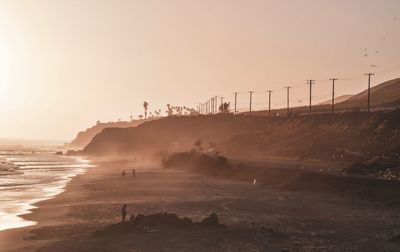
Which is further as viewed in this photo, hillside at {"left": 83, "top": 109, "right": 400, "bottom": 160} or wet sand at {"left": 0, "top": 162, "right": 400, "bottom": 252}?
hillside at {"left": 83, "top": 109, "right": 400, "bottom": 160}

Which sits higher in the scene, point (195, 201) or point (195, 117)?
point (195, 117)

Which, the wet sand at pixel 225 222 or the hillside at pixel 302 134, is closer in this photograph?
the wet sand at pixel 225 222

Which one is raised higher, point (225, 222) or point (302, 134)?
point (302, 134)

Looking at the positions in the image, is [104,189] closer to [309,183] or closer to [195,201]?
[195,201]

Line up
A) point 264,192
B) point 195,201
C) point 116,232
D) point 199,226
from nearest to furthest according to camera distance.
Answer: point 116,232
point 199,226
point 195,201
point 264,192

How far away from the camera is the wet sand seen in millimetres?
24359

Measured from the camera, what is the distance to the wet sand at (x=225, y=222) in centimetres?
2436

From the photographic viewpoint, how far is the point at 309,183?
4841 centimetres

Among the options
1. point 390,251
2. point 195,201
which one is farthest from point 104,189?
point 390,251

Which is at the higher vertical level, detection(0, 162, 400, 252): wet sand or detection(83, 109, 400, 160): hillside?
detection(83, 109, 400, 160): hillside

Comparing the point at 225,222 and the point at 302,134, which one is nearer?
the point at 225,222

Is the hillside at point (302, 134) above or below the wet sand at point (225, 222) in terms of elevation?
above

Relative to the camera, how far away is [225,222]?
30.7 metres

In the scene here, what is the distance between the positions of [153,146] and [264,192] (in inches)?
5455
